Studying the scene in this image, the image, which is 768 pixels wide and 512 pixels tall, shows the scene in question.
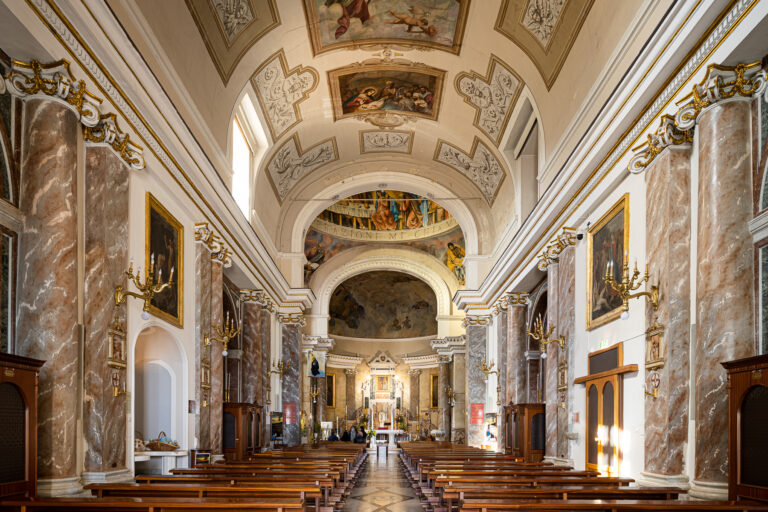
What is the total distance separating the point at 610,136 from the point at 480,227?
44.7 feet

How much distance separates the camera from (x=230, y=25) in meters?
12.9

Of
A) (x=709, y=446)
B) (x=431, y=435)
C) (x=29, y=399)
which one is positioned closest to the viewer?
(x=29, y=399)

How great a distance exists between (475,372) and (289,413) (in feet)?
22.1

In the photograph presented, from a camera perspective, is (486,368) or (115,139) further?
(486,368)

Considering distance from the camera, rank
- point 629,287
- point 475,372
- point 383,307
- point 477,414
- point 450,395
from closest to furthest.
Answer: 1. point 629,287
2. point 477,414
3. point 475,372
4. point 450,395
5. point 383,307

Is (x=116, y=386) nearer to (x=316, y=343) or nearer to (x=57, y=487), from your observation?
(x=57, y=487)

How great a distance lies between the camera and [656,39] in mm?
8281

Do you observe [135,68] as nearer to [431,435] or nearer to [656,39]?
[656,39]

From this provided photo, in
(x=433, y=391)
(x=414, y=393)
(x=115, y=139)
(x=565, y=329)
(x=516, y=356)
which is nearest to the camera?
(x=115, y=139)

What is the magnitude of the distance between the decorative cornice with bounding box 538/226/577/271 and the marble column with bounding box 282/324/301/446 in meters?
12.1

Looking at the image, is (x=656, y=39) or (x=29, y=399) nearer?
(x=29, y=399)

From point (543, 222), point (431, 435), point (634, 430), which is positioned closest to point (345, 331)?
point (431, 435)

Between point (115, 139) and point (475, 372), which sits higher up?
point (115, 139)

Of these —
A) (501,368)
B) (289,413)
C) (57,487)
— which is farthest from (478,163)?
(57,487)
